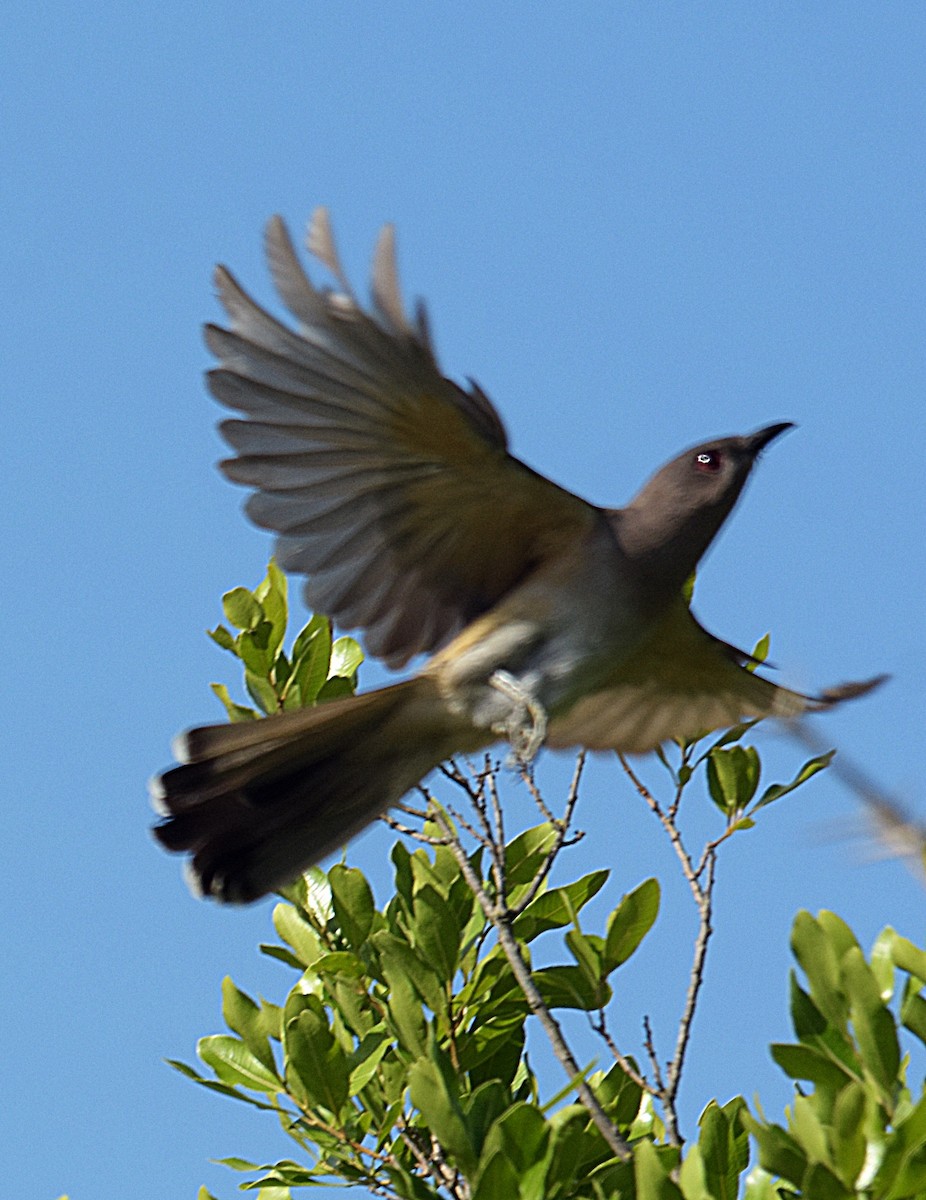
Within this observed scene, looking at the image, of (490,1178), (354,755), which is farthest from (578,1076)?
(354,755)

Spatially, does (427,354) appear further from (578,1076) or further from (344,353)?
(578,1076)

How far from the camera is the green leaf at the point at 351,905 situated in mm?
4246

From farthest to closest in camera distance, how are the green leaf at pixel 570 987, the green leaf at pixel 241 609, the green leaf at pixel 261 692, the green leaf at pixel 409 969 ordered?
the green leaf at pixel 261 692, the green leaf at pixel 241 609, the green leaf at pixel 570 987, the green leaf at pixel 409 969

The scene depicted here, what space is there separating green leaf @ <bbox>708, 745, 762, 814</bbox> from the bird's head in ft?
1.92

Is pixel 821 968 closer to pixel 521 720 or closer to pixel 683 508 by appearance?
pixel 521 720

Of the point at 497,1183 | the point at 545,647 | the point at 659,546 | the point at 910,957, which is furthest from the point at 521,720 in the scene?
the point at 497,1183

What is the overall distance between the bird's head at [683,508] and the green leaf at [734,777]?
23.1 inches

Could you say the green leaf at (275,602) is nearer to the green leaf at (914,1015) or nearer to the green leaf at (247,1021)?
the green leaf at (247,1021)

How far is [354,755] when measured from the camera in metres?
4.89

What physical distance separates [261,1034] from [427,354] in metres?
1.76

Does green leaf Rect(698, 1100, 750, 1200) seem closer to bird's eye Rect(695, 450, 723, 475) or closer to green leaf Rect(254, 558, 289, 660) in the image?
green leaf Rect(254, 558, 289, 660)

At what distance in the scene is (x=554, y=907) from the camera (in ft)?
14.3

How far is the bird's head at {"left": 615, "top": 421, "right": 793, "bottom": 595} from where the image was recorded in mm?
4973

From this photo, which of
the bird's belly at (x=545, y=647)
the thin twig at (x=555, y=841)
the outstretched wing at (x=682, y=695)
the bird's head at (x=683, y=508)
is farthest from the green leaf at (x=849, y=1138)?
the outstretched wing at (x=682, y=695)
